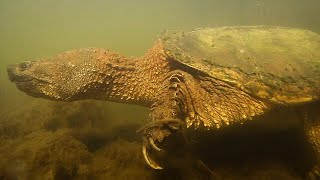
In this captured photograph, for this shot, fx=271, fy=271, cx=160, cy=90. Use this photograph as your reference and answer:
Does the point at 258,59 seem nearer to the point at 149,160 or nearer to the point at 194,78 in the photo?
the point at 194,78

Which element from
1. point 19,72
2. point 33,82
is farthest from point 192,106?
point 19,72

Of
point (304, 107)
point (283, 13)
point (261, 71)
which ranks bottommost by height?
point (283, 13)

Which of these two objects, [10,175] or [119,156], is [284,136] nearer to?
[119,156]

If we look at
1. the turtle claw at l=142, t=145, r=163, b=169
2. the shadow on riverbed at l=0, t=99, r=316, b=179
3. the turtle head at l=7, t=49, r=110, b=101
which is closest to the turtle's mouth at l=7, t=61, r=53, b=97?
the turtle head at l=7, t=49, r=110, b=101

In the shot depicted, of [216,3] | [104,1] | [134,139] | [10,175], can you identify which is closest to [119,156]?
[134,139]

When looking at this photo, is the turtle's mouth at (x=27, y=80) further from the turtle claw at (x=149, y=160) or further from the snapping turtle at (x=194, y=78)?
the turtle claw at (x=149, y=160)

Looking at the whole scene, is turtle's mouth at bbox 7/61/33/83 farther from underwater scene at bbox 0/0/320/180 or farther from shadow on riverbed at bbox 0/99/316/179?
shadow on riverbed at bbox 0/99/316/179
